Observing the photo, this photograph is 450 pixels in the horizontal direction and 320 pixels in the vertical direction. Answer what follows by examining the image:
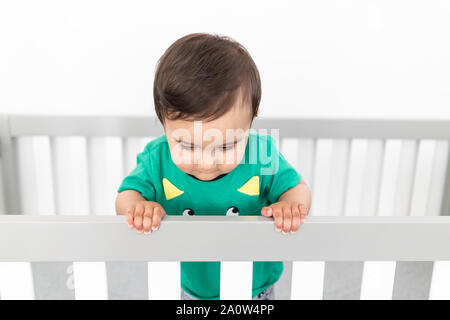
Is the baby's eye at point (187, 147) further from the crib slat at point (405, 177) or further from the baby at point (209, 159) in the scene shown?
the crib slat at point (405, 177)

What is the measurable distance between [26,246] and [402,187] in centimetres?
95

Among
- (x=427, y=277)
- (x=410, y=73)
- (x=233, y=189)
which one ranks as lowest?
(x=427, y=277)

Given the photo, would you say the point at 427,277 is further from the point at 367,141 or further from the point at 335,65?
the point at 335,65

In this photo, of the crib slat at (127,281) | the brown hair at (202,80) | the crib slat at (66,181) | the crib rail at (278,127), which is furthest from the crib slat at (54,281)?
the brown hair at (202,80)

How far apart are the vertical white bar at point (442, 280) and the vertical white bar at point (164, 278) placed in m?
0.34

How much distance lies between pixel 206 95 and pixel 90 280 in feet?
0.93

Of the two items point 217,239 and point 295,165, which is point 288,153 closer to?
point 295,165

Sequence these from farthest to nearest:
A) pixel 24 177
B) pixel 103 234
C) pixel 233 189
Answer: pixel 24 177 < pixel 233 189 < pixel 103 234

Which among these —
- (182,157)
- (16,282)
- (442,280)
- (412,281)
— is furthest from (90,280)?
(412,281)

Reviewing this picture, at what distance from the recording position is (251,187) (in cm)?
76

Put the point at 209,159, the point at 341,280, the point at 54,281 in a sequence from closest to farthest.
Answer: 1. the point at 209,159
2. the point at 54,281
3. the point at 341,280

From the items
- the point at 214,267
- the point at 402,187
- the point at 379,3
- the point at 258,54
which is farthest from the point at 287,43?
the point at 214,267

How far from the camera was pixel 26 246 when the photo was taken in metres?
0.52

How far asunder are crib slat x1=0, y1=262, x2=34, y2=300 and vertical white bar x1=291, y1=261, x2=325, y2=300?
34 centimetres
